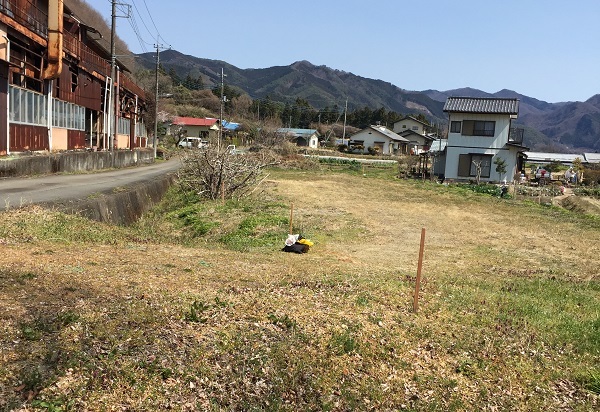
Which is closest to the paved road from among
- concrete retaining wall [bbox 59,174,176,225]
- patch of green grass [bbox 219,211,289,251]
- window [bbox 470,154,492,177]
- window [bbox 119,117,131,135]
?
concrete retaining wall [bbox 59,174,176,225]

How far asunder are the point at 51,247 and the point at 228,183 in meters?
11.6

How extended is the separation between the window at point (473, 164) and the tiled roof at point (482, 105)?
3.18m

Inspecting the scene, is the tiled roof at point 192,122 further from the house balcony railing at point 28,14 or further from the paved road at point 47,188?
the paved road at point 47,188

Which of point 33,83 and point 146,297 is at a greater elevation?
point 33,83

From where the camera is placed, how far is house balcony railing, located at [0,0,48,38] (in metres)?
17.9

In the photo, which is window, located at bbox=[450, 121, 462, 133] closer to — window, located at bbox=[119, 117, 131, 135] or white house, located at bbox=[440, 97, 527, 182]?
white house, located at bbox=[440, 97, 527, 182]

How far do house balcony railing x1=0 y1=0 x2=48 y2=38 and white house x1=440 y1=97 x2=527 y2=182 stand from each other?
25269mm

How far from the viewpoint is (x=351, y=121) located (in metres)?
106

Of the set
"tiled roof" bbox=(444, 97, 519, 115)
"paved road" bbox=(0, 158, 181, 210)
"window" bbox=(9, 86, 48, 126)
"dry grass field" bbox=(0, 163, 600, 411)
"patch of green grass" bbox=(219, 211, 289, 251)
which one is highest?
"tiled roof" bbox=(444, 97, 519, 115)

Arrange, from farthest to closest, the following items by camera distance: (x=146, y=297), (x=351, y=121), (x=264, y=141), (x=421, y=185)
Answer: (x=351, y=121) < (x=264, y=141) < (x=421, y=185) < (x=146, y=297)

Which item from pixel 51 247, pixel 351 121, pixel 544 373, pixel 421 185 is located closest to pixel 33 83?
pixel 51 247

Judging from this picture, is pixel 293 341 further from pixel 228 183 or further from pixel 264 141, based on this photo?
pixel 264 141

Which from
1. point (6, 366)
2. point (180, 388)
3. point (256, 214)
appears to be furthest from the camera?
point (256, 214)

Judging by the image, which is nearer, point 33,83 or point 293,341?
point 293,341
